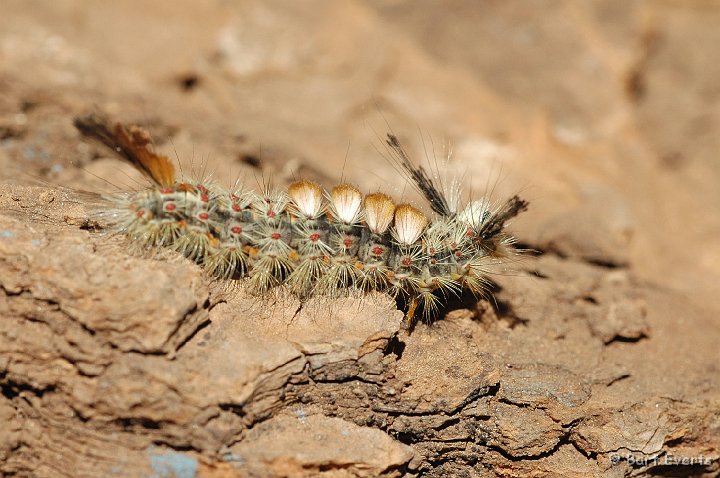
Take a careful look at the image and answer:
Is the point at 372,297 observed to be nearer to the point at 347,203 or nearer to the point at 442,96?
the point at 347,203

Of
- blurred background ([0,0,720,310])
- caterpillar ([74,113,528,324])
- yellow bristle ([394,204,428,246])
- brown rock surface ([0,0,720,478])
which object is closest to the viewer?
brown rock surface ([0,0,720,478])

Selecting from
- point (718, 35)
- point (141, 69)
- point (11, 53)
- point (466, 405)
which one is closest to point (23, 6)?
point (11, 53)

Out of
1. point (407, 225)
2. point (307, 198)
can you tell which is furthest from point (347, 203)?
point (407, 225)

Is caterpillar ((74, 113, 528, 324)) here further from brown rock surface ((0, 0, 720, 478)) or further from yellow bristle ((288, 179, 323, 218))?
brown rock surface ((0, 0, 720, 478))

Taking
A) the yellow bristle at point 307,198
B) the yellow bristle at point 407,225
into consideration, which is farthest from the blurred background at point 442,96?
the yellow bristle at point 407,225

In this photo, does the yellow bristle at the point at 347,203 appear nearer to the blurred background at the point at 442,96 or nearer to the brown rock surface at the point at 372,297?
the brown rock surface at the point at 372,297

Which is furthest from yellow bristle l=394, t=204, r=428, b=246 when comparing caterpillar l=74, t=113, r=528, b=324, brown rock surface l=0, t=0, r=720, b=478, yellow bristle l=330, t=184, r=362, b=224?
brown rock surface l=0, t=0, r=720, b=478
